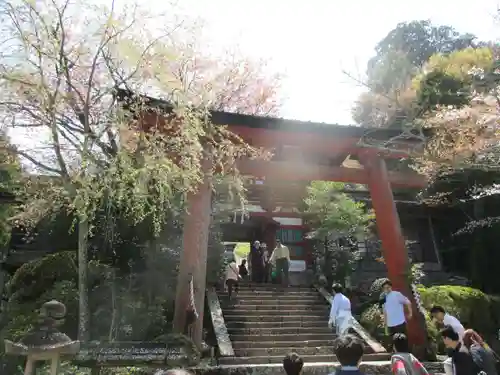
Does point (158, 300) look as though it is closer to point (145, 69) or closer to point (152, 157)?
point (152, 157)

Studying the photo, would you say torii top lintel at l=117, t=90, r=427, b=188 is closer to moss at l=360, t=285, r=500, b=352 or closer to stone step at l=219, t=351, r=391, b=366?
moss at l=360, t=285, r=500, b=352


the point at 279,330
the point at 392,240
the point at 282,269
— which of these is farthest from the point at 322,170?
the point at 282,269

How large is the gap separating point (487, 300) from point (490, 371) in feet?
34.1

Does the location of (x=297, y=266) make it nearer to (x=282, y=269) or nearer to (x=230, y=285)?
(x=282, y=269)

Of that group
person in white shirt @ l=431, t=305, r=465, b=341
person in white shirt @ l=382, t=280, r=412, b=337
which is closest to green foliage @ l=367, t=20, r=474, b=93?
person in white shirt @ l=382, t=280, r=412, b=337

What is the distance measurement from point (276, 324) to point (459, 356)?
23.8 ft

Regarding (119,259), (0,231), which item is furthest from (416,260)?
(0,231)

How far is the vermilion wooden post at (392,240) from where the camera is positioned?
27.4ft

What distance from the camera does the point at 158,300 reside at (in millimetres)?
10195

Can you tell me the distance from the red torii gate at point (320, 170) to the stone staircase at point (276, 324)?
1.86 metres

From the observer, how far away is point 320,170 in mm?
9797

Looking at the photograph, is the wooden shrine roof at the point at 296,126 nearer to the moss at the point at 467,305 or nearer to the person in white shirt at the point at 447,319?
the moss at the point at 467,305

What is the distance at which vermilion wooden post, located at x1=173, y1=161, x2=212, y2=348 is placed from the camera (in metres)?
7.29

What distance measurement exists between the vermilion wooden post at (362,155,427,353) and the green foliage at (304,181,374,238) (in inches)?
198
